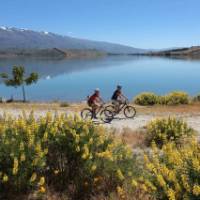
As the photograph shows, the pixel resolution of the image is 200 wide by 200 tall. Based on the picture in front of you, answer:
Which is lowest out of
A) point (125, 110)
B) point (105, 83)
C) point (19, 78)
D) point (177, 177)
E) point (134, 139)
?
point (105, 83)

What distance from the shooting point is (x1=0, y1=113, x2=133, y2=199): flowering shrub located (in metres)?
5.47

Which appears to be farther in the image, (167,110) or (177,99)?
(177,99)

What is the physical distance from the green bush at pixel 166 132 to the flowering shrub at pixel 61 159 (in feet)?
14.0

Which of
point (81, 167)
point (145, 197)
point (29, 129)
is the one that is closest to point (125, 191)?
point (145, 197)

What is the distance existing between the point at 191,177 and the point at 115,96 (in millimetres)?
14340

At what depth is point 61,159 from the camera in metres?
6.30

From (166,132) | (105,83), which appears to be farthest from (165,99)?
(105,83)

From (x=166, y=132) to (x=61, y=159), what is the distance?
16.9ft

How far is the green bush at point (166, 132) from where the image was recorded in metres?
→ 10.6

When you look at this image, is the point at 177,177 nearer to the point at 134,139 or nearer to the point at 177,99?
the point at 134,139

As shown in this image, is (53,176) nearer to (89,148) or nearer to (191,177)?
(89,148)

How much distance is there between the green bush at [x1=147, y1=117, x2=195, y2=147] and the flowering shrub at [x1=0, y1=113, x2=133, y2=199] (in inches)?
168

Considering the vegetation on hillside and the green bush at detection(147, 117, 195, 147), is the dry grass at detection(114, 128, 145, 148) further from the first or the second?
the vegetation on hillside

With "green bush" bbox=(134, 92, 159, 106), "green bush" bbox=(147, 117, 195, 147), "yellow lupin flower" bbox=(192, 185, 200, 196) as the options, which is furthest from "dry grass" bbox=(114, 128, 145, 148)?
"green bush" bbox=(134, 92, 159, 106)
